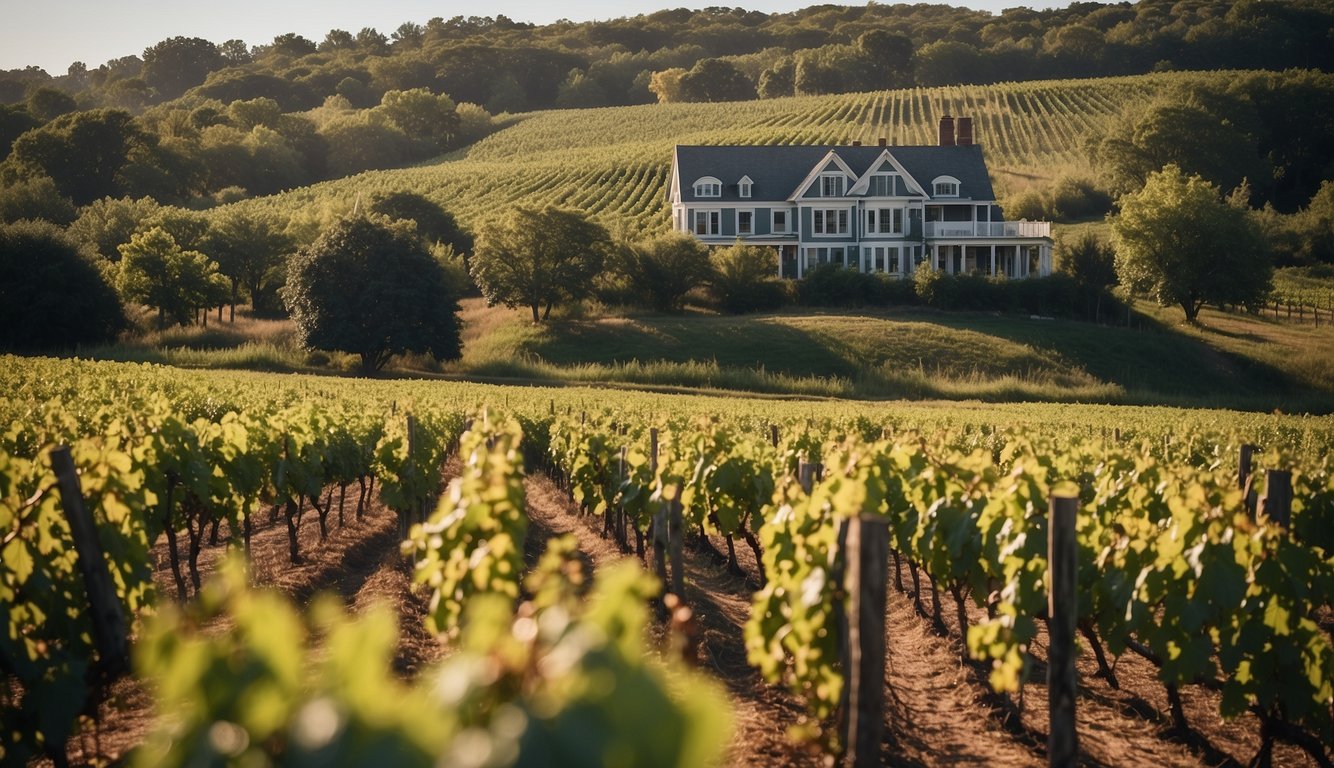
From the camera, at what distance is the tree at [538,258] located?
5409 cm

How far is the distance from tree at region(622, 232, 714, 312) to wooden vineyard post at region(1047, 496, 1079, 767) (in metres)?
51.1

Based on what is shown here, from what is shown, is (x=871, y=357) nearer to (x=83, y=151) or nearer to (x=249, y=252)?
(x=249, y=252)

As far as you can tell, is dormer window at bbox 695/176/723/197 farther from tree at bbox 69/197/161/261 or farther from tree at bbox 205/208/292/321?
tree at bbox 69/197/161/261

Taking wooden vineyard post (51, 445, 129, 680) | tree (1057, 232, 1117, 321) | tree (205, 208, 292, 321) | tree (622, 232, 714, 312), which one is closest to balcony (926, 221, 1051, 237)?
tree (1057, 232, 1117, 321)

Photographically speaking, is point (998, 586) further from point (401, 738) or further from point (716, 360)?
point (716, 360)

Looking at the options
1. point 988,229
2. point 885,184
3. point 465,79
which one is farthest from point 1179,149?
point 465,79

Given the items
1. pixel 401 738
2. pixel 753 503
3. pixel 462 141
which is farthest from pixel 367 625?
pixel 462 141

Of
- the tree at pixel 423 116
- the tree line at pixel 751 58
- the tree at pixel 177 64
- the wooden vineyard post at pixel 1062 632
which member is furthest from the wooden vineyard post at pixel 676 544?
the tree at pixel 177 64

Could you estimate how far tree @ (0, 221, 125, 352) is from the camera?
164 ft

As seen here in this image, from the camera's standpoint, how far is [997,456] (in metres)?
18.0

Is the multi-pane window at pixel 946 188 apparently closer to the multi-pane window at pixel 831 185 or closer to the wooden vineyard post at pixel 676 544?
the multi-pane window at pixel 831 185

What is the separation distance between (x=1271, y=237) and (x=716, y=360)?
43.4m

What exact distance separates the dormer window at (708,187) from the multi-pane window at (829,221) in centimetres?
555

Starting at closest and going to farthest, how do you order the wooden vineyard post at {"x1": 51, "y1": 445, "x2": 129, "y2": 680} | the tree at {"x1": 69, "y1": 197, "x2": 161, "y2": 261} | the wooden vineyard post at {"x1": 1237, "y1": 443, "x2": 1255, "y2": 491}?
the wooden vineyard post at {"x1": 51, "y1": 445, "x2": 129, "y2": 680}, the wooden vineyard post at {"x1": 1237, "y1": 443, "x2": 1255, "y2": 491}, the tree at {"x1": 69, "y1": 197, "x2": 161, "y2": 261}
